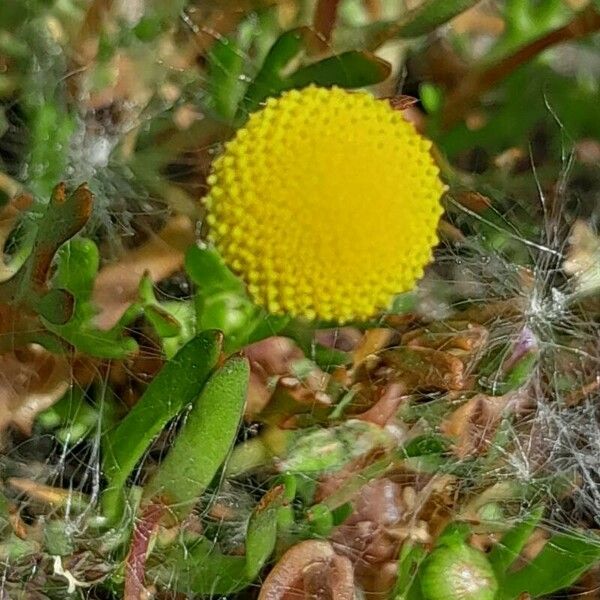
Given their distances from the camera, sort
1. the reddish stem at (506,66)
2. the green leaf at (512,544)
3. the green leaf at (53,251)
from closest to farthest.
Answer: the green leaf at (53,251) → the green leaf at (512,544) → the reddish stem at (506,66)

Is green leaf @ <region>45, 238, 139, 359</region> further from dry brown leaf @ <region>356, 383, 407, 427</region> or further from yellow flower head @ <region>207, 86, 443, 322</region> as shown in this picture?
dry brown leaf @ <region>356, 383, 407, 427</region>

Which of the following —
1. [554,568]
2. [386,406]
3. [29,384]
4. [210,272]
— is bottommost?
[554,568]

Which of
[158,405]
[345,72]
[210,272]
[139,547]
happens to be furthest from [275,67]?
[139,547]

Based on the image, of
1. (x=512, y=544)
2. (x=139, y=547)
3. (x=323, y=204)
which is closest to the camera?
(x=323, y=204)

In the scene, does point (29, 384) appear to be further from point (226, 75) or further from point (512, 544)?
point (512, 544)

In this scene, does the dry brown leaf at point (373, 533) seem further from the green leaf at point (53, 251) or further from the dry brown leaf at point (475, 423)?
the green leaf at point (53, 251)

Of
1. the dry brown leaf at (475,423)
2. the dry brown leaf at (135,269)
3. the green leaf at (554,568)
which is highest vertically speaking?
the dry brown leaf at (135,269)

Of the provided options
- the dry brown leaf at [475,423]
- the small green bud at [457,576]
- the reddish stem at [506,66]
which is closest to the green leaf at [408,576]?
the small green bud at [457,576]
